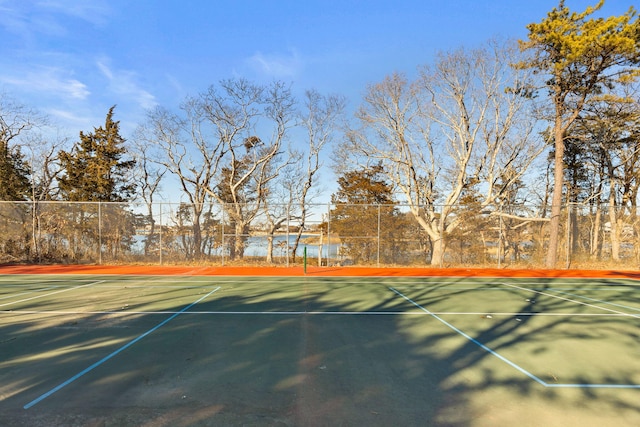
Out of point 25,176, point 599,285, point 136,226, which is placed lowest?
Answer: point 599,285

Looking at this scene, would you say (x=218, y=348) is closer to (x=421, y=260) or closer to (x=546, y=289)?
(x=546, y=289)

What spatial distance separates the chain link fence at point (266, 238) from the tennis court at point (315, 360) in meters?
8.06

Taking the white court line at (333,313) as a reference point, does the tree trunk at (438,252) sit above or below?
above

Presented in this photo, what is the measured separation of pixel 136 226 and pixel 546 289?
1942 centimetres

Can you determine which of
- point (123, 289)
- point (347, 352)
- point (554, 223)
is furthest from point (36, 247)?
point (554, 223)

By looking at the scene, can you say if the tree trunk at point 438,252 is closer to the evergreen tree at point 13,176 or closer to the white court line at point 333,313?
the white court line at point 333,313

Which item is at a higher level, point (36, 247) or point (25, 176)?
point (25, 176)

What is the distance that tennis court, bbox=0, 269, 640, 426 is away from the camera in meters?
3.43

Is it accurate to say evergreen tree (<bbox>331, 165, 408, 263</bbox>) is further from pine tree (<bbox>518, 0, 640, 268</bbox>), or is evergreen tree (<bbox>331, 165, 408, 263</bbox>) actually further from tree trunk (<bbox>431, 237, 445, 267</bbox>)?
pine tree (<bbox>518, 0, 640, 268</bbox>)

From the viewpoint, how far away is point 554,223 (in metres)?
18.0

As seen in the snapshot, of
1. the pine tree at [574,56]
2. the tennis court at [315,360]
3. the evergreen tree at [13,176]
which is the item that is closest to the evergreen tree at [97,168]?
the evergreen tree at [13,176]

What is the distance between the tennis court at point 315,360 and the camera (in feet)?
11.3

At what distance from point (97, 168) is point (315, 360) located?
27.8 m

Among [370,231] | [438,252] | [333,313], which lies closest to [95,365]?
[333,313]
